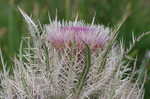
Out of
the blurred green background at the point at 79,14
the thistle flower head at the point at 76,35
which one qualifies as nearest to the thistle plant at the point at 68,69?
the thistle flower head at the point at 76,35

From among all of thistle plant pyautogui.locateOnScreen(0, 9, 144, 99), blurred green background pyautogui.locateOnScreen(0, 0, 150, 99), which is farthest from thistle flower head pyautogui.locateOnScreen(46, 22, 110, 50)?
blurred green background pyautogui.locateOnScreen(0, 0, 150, 99)

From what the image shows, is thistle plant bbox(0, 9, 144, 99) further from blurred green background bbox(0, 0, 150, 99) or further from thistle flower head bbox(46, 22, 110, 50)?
blurred green background bbox(0, 0, 150, 99)

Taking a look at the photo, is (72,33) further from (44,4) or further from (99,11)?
(44,4)

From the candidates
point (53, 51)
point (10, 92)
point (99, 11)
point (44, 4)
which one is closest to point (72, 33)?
point (53, 51)

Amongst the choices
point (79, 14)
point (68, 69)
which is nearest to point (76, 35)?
point (68, 69)

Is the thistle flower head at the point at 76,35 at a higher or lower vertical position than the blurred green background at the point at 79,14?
lower

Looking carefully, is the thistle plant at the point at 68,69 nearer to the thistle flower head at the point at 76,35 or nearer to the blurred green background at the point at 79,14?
the thistle flower head at the point at 76,35
